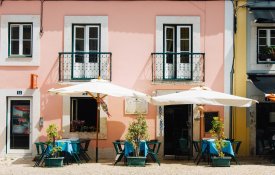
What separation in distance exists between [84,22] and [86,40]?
0.63 meters

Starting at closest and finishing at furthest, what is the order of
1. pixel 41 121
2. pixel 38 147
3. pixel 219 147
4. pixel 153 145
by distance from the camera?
pixel 219 147 → pixel 38 147 → pixel 153 145 → pixel 41 121

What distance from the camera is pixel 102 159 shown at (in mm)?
17797

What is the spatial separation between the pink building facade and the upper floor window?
1115 mm

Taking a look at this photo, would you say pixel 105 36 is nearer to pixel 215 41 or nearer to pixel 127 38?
pixel 127 38

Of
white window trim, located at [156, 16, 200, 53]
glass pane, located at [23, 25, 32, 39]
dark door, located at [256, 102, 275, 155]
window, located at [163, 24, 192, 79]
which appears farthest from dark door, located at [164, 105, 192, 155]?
glass pane, located at [23, 25, 32, 39]

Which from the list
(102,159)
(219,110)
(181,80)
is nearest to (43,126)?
(102,159)

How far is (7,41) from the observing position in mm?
18406

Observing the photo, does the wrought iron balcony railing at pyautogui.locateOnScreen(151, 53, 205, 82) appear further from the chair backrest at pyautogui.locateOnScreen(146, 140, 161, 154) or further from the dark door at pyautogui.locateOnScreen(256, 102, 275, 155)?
the dark door at pyautogui.locateOnScreen(256, 102, 275, 155)

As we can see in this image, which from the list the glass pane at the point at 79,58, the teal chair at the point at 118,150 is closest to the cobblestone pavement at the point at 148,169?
the teal chair at the point at 118,150

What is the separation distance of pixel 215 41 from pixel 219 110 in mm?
2445

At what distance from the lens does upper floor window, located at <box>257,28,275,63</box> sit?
18547mm

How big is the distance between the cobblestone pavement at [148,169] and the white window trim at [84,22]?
422 cm

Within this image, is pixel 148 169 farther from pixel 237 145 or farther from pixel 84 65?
pixel 84 65

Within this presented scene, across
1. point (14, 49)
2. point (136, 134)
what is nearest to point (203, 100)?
point (136, 134)
